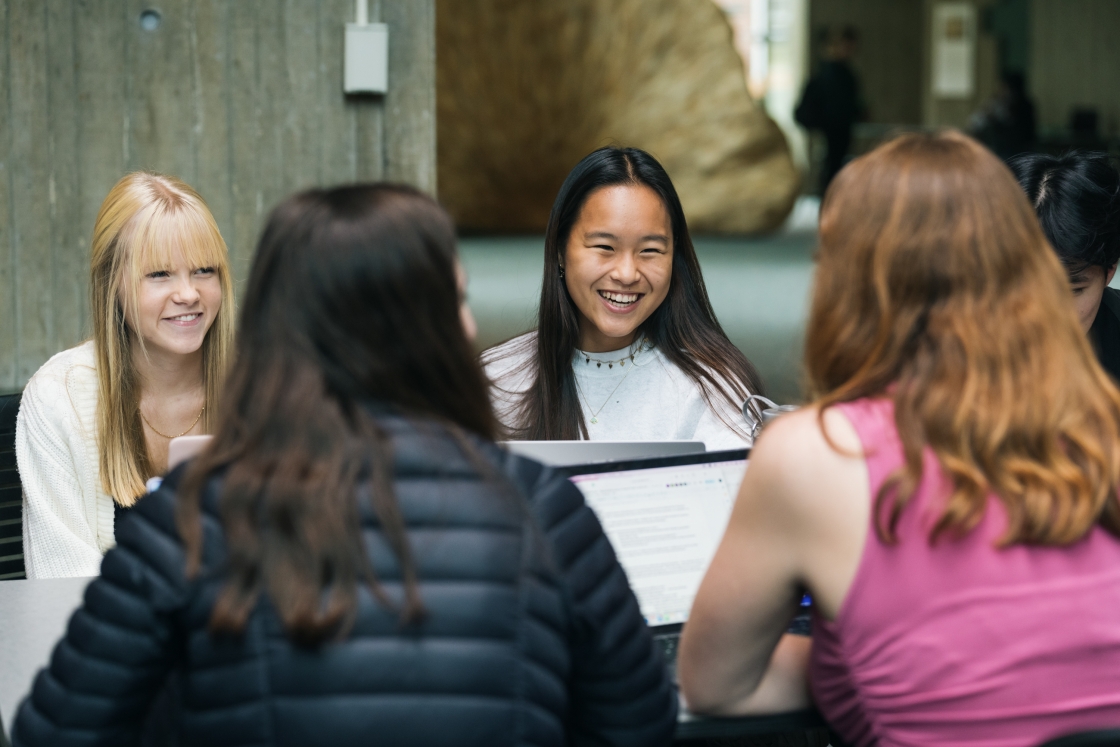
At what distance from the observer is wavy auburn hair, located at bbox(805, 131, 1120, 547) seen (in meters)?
1.15

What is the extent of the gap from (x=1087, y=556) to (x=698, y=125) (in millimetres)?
9046

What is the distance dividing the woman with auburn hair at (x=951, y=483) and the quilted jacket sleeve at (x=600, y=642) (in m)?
0.12

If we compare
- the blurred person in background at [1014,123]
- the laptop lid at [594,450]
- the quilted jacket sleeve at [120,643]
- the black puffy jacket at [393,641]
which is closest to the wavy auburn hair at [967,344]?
the black puffy jacket at [393,641]

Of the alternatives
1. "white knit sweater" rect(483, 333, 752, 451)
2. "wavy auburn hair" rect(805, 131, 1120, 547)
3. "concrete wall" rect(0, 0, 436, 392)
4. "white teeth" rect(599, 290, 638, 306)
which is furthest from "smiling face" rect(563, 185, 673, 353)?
"concrete wall" rect(0, 0, 436, 392)

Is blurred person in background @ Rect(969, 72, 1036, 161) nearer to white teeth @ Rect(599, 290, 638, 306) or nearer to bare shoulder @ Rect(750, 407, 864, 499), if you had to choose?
white teeth @ Rect(599, 290, 638, 306)

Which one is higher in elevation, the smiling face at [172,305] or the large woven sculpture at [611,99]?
the large woven sculpture at [611,99]

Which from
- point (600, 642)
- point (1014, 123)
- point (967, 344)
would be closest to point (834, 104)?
point (1014, 123)

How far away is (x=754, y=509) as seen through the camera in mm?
1214

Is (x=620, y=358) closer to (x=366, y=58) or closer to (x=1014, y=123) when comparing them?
(x=366, y=58)

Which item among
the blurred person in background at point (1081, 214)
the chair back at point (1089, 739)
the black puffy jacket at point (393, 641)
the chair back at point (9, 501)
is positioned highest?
the blurred person in background at point (1081, 214)

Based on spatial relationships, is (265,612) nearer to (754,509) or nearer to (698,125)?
(754,509)

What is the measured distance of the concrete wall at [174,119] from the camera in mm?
3713

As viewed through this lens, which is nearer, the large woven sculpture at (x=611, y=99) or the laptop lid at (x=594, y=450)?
the laptop lid at (x=594, y=450)

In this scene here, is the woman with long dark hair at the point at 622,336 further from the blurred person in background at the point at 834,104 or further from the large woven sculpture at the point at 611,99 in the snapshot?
the blurred person in background at the point at 834,104
